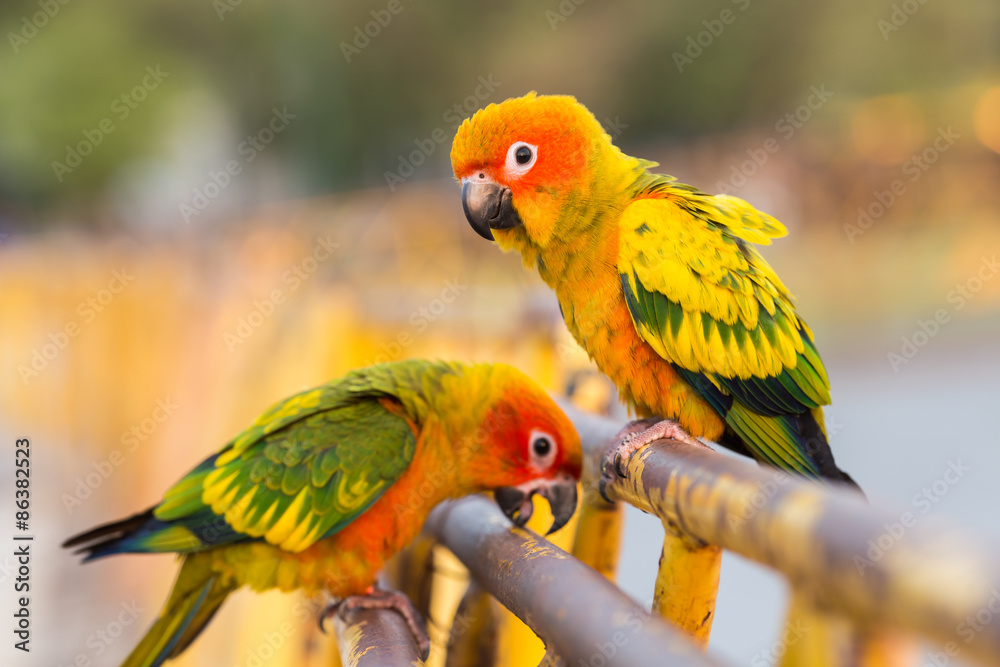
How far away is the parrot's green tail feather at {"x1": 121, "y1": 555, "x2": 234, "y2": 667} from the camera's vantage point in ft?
5.79

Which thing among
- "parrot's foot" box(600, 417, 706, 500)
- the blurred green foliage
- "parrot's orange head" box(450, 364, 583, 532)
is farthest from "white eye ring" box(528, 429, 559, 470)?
the blurred green foliage

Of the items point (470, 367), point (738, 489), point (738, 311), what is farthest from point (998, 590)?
point (470, 367)

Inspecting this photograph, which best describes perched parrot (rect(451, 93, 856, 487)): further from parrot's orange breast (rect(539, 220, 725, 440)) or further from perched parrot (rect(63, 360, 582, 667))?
perched parrot (rect(63, 360, 582, 667))

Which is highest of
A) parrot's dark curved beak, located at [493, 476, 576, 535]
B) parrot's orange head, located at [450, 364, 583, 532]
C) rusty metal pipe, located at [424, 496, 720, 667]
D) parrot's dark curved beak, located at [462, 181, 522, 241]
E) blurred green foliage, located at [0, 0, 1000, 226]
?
blurred green foliage, located at [0, 0, 1000, 226]

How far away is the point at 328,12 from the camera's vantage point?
563 inches

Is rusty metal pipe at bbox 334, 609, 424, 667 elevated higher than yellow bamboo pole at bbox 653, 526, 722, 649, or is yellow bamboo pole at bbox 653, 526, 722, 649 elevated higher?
yellow bamboo pole at bbox 653, 526, 722, 649

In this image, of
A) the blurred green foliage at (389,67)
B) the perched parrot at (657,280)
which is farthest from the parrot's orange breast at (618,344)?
the blurred green foliage at (389,67)

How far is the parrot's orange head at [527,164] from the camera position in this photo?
1684 mm

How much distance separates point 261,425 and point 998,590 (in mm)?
1697

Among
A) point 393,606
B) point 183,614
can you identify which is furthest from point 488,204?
point 183,614

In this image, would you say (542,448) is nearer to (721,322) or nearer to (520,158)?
(721,322)

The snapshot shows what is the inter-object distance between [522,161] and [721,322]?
1.85 feet

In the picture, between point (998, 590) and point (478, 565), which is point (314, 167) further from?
point (998, 590)

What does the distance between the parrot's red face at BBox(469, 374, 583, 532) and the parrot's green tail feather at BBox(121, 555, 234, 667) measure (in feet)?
2.33
